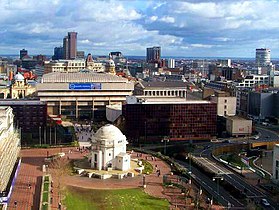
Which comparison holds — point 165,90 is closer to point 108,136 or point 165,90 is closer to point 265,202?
point 108,136

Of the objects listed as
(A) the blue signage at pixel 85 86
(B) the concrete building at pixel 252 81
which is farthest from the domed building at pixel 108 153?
(B) the concrete building at pixel 252 81

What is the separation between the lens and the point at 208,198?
5322 centimetres

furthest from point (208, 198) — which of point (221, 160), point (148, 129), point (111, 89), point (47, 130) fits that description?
point (111, 89)

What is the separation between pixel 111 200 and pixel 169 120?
123 ft

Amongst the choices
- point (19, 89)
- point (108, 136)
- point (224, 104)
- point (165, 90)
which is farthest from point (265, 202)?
point (19, 89)

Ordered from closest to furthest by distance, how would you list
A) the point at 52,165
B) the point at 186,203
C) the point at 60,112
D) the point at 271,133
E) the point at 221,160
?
the point at 186,203
the point at 52,165
the point at 221,160
the point at 271,133
the point at 60,112

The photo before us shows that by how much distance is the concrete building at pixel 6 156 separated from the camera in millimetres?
49094

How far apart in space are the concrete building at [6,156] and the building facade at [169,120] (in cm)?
2725

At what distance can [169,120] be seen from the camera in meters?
87.3

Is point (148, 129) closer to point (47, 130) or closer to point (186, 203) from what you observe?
point (47, 130)

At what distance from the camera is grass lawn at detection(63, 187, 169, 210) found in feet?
163

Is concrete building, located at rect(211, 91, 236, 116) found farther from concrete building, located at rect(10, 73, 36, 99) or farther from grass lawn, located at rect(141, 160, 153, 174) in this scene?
concrete building, located at rect(10, 73, 36, 99)

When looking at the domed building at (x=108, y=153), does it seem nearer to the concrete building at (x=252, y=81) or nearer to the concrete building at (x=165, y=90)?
the concrete building at (x=165, y=90)

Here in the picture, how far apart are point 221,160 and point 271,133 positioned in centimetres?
3030
